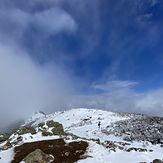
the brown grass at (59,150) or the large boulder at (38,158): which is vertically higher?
the brown grass at (59,150)

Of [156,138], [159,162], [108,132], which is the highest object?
[108,132]

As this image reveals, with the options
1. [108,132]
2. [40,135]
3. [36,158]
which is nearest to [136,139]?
[108,132]

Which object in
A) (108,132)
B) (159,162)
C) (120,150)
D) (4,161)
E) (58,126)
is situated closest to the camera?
(159,162)

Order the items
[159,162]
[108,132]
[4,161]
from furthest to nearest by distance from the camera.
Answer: [108,132] < [4,161] < [159,162]

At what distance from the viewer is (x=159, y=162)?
19.3 m

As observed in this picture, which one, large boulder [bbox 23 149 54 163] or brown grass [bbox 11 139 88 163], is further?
brown grass [bbox 11 139 88 163]

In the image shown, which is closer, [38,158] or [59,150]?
[38,158]

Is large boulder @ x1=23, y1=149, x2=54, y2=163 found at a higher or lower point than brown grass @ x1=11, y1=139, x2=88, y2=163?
lower

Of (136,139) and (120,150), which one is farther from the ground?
(136,139)

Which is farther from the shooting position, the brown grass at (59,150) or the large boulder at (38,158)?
the brown grass at (59,150)

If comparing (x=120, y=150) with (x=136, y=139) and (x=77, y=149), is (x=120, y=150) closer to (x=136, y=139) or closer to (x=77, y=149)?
(x=77, y=149)

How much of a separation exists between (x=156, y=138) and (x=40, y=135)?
20803mm

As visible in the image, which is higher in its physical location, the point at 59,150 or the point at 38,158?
the point at 59,150

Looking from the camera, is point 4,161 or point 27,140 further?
point 27,140
